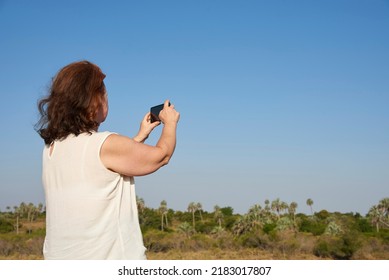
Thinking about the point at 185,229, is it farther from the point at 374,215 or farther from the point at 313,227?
the point at 374,215

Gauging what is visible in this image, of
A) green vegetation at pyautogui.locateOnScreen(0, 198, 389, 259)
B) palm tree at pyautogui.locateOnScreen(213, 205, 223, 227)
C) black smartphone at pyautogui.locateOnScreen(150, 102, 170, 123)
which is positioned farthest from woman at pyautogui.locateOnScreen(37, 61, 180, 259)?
palm tree at pyautogui.locateOnScreen(213, 205, 223, 227)

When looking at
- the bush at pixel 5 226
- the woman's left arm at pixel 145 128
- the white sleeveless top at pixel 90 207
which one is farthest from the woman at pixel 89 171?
the bush at pixel 5 226

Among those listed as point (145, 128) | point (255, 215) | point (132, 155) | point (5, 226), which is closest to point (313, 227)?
point (255, 215)

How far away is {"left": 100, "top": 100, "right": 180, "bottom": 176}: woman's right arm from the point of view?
163 centimetres

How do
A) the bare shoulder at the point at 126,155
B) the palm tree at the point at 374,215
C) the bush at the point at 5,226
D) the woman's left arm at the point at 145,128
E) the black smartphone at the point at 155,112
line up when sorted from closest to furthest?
the bare shoulder at the point at 126,155
the black smartphone at the point at 155,112
the woman's left arm at the point at 145,128
the bush at the point at 5,226
the palm tree at the point at 374,215

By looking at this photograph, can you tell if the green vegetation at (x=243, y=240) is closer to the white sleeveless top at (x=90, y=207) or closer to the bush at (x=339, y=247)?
the bush at (x=339, y=247)

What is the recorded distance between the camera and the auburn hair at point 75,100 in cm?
172

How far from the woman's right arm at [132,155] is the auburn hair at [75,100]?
0.44 ft

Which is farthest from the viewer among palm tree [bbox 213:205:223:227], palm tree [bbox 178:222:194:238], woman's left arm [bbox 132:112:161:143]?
palm tree [bbox 213:205:223:227]

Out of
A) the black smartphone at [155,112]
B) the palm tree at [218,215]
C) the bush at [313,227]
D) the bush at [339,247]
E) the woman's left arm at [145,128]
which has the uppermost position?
the black smartphone at [155,112]

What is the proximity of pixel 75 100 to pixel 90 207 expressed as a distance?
0.39 m

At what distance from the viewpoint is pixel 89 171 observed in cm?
164

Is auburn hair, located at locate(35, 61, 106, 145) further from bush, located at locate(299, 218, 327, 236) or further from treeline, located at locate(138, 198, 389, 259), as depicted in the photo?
bush, located at locate(299, 218, 327, 236)
